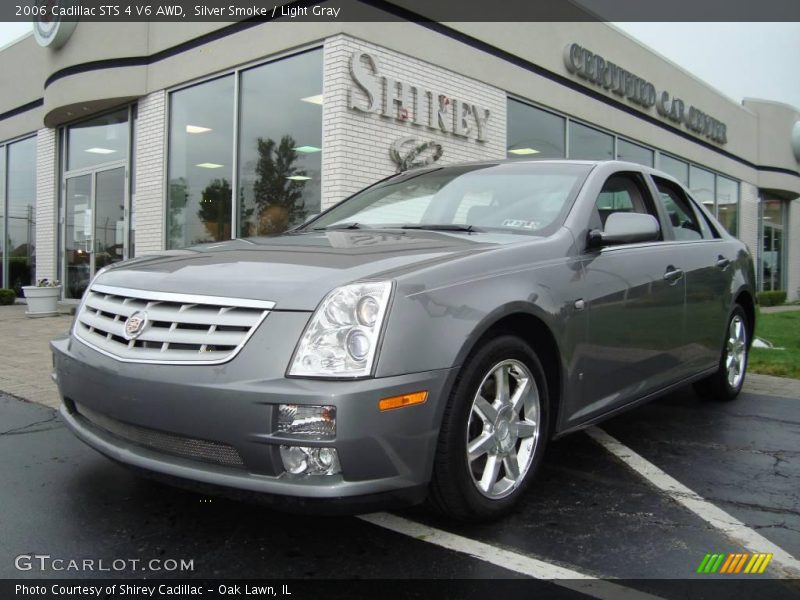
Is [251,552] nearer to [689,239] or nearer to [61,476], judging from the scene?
[61,476]

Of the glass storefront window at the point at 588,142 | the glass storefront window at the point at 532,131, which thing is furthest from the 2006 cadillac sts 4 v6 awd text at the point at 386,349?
the glass storefront window at the point at 588,142

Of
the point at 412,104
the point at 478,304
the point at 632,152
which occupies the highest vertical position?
the point at 632,152

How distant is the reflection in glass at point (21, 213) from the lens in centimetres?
1494

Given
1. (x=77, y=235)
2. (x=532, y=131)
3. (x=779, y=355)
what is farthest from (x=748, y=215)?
(x=77, y=235)

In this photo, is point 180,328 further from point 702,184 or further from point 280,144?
point 702,184

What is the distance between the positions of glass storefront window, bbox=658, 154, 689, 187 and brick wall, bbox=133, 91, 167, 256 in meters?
10.6

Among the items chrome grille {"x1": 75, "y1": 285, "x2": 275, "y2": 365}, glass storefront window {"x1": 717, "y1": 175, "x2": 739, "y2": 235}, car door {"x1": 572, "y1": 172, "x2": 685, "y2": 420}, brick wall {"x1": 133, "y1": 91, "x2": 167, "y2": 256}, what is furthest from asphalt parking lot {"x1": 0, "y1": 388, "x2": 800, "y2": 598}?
glass storefront window {"x1": 717, "y1": 175, "x2": 739, "y2": 235}

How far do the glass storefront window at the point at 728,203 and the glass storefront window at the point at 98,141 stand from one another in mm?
15281

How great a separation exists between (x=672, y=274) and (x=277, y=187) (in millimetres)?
6621

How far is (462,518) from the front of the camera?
264 cm

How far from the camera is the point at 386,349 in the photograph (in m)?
2.29

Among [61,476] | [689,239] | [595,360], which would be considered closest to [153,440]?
[61,476]

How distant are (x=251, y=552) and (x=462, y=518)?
0.77 m
